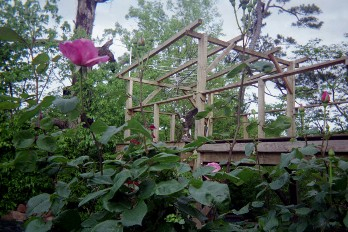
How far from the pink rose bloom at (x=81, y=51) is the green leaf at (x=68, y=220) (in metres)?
0.35

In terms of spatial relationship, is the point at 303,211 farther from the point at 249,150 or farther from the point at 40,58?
the point at 40,58

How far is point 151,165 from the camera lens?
78 cm

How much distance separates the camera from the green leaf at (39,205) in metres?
0.80

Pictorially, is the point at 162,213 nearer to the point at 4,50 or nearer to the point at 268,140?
the point at 268,140

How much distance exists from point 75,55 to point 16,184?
206 inches

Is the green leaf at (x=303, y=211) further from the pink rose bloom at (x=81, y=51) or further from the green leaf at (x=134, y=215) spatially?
the pink rose bloom at (x=81, y=51)

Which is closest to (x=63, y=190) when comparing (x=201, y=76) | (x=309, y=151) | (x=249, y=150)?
(x=249, y=150)

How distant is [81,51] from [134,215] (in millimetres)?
390

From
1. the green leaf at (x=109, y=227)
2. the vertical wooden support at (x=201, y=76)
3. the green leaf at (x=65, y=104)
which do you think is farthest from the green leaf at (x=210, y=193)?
the vertical wooden support at (x=201, y=76)

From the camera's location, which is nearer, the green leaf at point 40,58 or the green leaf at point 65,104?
the green leaf at point 65,104

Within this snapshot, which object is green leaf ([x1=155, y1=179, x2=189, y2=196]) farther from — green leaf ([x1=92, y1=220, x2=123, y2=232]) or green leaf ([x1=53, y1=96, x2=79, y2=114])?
green leaf ([x1=53, y1=96, x2=79, y2=114])

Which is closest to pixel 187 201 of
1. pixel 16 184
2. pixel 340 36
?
pixel 16 184

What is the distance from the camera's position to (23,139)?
2.81 feet

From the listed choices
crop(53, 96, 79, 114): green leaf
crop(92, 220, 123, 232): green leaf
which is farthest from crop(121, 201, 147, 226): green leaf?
crop(53, 96, 79, 114): green leaf
